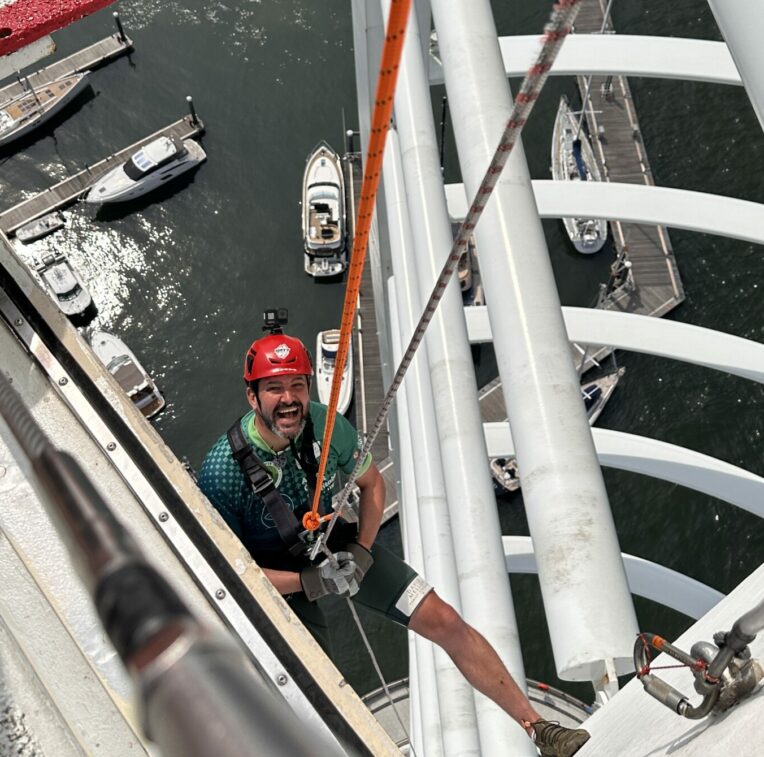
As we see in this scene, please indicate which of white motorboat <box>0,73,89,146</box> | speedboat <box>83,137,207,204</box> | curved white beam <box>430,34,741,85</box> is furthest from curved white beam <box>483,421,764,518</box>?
white motorboat <box>0,73,89,146</box>

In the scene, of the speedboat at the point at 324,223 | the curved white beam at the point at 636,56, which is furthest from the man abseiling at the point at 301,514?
the speedboat at the point at 324,223

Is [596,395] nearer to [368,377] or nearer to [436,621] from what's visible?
[368,377]

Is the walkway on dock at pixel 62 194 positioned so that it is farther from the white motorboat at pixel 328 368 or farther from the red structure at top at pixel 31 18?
the red structure at top at pixel 31 18

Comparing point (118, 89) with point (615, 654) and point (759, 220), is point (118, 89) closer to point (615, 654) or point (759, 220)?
point (759, 220)

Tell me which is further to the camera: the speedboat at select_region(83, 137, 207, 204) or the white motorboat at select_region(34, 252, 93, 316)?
the speedboat at select_region(83, 137, 207, 204)

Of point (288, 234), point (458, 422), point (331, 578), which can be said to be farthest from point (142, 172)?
point (331, 578)

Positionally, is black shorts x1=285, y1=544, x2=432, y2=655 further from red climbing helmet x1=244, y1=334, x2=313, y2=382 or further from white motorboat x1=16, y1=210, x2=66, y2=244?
white motorboat x1=16, y1=210, x2=66, y2=244

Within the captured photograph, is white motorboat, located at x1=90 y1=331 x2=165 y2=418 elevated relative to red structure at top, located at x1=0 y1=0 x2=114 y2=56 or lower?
lower
